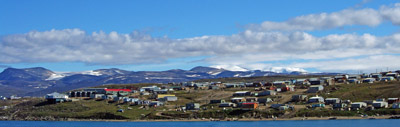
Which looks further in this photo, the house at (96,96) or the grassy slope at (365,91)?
the house at (96,96)

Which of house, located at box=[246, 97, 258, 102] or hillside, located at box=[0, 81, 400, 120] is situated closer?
hillside, located at box=[0, 81, 400, 120]

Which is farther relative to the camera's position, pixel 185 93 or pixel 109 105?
pixel 185 93

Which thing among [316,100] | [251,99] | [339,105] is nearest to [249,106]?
[251,99]

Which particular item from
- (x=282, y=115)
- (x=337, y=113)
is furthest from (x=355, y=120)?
(x=282, y=115)

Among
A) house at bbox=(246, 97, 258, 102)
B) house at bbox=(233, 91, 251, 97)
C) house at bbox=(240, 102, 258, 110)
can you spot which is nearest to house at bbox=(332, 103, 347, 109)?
house at bbox=(240, 102, 258, 110)

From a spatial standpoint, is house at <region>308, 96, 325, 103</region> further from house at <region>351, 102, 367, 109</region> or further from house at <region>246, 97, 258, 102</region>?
house at <region>246, 97, 258, 102</region>

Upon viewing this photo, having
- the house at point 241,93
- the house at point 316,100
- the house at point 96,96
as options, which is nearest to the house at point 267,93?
the house at point 241,93

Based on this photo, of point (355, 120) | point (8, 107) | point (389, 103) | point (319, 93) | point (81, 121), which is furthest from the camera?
point (8, 107)

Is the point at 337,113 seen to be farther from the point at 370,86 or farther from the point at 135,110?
the point at 135,110

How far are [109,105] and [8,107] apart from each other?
29458mm

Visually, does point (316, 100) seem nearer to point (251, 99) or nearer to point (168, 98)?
point (251, 99)

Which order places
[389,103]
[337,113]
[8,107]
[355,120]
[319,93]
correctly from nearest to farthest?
[355,120] → [337,113] → [389,103] → [319,93] → [8,107]

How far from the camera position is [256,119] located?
106438 millimetres

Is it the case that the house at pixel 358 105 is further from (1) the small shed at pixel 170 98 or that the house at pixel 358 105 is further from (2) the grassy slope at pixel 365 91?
(1) the small shed at pixel 170 98
